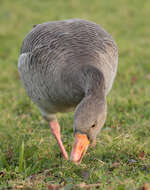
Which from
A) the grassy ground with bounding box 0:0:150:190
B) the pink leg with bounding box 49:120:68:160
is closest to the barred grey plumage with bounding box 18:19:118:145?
the pink leg with bounding box 49:120:68:160

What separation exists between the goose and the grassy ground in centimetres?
28

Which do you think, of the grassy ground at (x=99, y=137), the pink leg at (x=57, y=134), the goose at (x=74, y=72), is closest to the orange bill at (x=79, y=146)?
the goose at (x=74, y=72)

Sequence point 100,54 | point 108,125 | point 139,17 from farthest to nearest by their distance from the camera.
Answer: point 139,17 → point 108,125 → point 100,54

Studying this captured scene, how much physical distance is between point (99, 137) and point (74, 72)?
141 cm

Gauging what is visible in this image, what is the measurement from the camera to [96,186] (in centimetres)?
338

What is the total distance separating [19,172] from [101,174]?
943 millimetres

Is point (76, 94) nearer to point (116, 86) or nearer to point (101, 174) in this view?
point (101, 174)

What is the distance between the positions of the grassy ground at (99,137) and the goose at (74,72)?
28 centimetres

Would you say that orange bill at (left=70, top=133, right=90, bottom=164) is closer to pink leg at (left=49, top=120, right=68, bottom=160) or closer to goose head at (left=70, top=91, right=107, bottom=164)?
goose head at (left=70, top=91, right=107, bottom=164)

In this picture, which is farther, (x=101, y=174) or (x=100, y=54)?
(x=100, y=54)

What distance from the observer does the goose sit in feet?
11.4

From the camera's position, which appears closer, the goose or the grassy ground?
the goose

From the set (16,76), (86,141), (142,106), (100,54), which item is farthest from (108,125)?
(16,76)

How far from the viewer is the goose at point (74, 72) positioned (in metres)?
3.48
